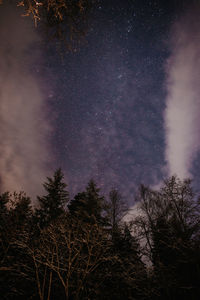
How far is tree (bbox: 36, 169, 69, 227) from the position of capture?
1290 cm

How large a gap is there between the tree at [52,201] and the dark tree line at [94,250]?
0.29 ft

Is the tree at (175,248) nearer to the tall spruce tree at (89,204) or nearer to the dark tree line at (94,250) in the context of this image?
the dark tree line at (94,250)

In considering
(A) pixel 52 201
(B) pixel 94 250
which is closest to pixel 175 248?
(B) pixel 94 250

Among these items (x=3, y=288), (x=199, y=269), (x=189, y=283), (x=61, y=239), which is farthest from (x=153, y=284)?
(x=3, y=288)

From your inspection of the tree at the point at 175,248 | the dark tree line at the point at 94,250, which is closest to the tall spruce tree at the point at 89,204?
the dark tree line at the point at 94,250

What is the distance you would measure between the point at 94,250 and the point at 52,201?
7.21m

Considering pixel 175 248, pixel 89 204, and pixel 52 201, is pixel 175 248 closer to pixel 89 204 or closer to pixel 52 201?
pixel 89 204

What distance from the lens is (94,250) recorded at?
8.52 metres


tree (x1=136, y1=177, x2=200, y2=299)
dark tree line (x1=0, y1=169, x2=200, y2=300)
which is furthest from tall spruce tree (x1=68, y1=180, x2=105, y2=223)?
tree (x1=136, y1=177, x2=200, y2=299)

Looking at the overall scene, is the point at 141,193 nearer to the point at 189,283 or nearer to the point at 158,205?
the point at 158,205

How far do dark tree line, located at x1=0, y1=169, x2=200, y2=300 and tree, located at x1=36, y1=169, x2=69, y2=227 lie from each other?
0.29ft

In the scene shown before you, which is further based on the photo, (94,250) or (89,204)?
(89,204)

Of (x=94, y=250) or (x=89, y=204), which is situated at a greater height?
(x=89, y=204)

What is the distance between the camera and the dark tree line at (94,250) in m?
5.47
